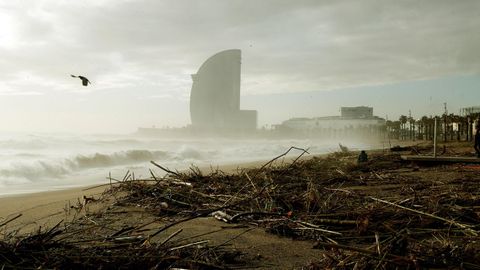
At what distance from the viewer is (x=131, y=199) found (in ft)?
19.0

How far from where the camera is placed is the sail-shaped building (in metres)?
178

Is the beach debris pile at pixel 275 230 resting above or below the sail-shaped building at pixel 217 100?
below

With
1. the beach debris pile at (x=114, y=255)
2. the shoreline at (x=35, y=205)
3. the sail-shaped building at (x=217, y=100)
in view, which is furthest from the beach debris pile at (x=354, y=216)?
the sail-shaped building at (x=217, y=100)

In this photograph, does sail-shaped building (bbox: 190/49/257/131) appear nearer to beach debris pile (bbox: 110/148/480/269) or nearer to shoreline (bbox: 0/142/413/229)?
shoreline (bbox: 0/142/413/229)

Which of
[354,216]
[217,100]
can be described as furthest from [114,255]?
[217,100]

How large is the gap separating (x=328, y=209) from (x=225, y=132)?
16360 centimetres

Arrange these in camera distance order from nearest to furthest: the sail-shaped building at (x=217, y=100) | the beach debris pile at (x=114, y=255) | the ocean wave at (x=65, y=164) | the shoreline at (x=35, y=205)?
the beach debris pile at (x=114, y=255), the shoreline at (x=35, y=205), the ocean wave at (x=65, y=164), the sail-shaped building at (x=217, y=100)

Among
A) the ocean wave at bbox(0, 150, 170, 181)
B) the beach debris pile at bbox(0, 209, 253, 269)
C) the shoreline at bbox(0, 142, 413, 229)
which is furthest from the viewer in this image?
the ocean wave at bbox(0, 150, 170, 181)

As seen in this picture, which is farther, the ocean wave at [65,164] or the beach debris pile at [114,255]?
the ocean wave at [65,164]

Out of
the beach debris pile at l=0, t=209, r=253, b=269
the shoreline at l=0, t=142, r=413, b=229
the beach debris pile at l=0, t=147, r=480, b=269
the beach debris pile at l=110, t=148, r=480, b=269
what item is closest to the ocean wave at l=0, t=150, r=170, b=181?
the shoreline at l=0, t=142, r=413, b=229

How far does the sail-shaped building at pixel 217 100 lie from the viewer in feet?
585

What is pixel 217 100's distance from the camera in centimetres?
18188

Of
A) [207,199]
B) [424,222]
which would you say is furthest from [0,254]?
[424,222]

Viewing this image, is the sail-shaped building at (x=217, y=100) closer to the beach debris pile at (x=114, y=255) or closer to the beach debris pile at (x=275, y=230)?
the beach debris pile at (x=275, y=230)
